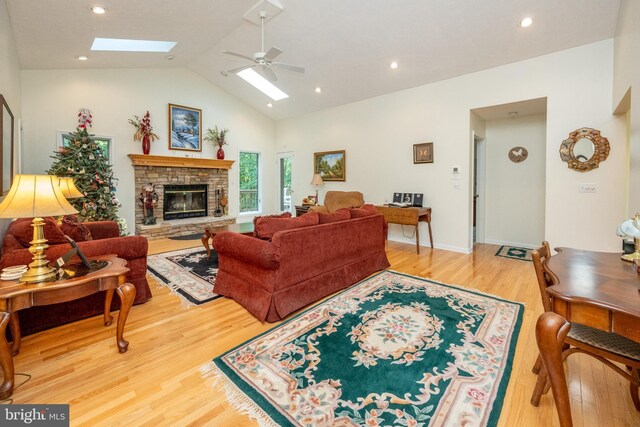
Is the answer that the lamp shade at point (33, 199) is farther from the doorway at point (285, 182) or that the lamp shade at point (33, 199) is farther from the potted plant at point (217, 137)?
the doorway at point (285, 182)

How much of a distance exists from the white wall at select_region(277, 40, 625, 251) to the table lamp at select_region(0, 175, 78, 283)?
527cm

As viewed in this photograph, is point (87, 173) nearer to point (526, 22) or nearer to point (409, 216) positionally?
point (409, 216)

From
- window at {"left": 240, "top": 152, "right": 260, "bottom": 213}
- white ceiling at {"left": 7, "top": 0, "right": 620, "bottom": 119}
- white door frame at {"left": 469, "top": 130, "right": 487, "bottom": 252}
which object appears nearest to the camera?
white ceiling at {"left": 7, "top": 0, "right": 620, "bottom": 119}

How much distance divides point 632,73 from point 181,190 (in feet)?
25.0

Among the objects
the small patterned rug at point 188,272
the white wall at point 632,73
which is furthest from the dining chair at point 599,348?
the small patterned rug at point 188,272

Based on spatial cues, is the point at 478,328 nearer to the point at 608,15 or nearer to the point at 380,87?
the point at 608,15

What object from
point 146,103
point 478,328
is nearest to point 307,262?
point 478,328

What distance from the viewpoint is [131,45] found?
4.93m

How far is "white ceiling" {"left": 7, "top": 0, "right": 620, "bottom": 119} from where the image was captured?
11.3ft

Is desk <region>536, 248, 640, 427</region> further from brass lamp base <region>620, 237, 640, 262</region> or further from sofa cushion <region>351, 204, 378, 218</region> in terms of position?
sofa cushion <region>351, 204, 378, 218</region>

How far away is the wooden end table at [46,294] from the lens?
162 cm

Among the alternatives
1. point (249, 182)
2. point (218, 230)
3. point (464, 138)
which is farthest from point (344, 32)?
point (249, 182)

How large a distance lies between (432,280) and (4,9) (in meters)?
5.68

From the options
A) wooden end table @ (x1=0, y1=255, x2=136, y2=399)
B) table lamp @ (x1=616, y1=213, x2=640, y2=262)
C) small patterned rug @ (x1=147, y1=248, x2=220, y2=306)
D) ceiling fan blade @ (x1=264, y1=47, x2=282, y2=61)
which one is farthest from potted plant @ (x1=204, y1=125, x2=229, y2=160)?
table lamp @ (x1=616, y1=213, x2=640, y2=262)
